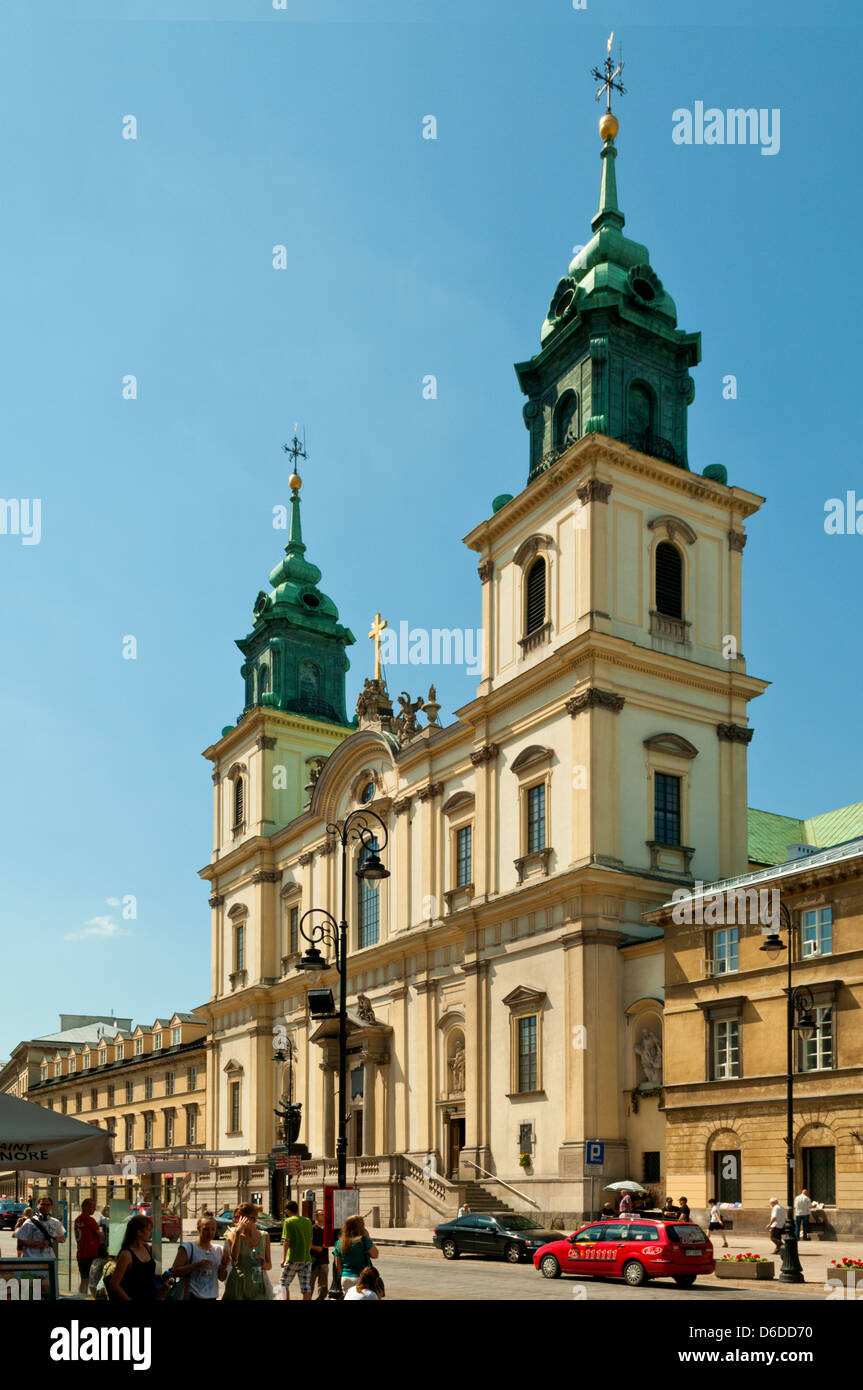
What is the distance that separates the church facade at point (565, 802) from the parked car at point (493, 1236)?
6012 mm

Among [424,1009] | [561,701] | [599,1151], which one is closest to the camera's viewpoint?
[599,1151]

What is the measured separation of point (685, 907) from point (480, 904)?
10.4 m

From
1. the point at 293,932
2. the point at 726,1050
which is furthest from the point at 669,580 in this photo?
the point at 293,932

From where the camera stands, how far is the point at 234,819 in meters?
73.5

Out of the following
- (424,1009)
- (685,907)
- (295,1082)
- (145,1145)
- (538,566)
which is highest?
(538,566)

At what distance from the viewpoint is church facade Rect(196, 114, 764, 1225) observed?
42.5m

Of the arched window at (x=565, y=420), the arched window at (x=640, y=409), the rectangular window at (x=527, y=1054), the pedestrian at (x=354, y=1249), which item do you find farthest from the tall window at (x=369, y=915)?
the pedestrian at (x=354, y=1249)

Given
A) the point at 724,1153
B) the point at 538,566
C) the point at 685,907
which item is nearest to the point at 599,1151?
the point at 724,1153

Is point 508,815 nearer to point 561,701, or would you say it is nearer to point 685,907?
point 561,701

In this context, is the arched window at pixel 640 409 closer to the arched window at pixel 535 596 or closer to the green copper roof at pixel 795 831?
the arched window at pixel 535 596

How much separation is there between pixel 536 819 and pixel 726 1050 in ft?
37.7

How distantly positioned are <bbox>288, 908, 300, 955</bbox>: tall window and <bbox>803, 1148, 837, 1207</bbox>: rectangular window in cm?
3434

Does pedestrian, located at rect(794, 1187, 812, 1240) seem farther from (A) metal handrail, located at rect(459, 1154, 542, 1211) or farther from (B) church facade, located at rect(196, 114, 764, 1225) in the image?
(A) metal handrail, located at rect(459, 1154, 542, 1211)

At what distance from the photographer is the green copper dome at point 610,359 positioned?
48.1 metres
